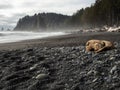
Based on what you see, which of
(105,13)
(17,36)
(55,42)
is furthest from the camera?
(105,13)

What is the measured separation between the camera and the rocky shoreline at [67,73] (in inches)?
277

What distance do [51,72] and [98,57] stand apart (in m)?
1.89

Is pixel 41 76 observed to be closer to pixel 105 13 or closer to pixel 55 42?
pixel 55 42

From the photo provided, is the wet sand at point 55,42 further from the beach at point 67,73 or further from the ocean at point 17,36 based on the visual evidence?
the ocean at point 17,36

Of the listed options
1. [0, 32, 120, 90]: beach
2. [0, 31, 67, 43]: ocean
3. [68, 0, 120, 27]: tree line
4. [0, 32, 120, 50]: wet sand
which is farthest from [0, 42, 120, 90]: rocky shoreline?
[68, 0, 120, 27]: tree line

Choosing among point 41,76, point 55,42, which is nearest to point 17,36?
point 55,42

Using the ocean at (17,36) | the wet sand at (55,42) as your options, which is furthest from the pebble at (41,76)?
the ocean at (17,36)

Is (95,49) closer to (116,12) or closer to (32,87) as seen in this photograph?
(32,87)

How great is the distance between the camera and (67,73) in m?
8.03

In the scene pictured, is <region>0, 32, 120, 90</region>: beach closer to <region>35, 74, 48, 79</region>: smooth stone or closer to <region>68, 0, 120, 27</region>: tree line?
<region>35, 74, 48, 79</region>: smooth stone

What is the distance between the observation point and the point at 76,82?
7203 millimetres

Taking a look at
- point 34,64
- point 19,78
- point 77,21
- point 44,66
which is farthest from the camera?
point 77,21

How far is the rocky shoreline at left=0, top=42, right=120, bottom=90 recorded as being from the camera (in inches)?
277

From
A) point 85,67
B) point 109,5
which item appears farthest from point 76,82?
point 109,5
